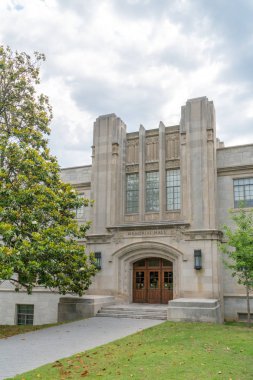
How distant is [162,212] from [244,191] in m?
5.06

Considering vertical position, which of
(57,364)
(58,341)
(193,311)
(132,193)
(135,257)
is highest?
(132,193)

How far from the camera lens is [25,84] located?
18.4m

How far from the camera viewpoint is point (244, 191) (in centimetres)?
2189

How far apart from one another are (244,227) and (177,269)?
17.2ft

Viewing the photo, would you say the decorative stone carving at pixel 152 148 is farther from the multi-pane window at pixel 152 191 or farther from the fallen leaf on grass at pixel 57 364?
the fallen leaf on grass at pixel 57 364

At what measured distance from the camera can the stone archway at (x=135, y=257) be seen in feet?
70.1

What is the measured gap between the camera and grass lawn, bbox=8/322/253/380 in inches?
328

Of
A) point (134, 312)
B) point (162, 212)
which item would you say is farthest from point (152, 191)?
point (134, 312)

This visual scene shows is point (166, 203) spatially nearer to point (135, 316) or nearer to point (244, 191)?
point (244, 191)

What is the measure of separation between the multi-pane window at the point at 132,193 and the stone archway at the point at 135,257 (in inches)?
106

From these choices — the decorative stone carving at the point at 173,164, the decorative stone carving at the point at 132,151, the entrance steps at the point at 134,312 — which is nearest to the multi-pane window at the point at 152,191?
the decorative stone carving at the point at 173,164

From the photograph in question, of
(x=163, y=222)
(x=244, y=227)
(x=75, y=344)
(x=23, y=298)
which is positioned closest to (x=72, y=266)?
(x=75, y=344)

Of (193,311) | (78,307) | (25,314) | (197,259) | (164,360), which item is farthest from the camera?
(25,314)

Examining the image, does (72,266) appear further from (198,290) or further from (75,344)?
(198,290)
